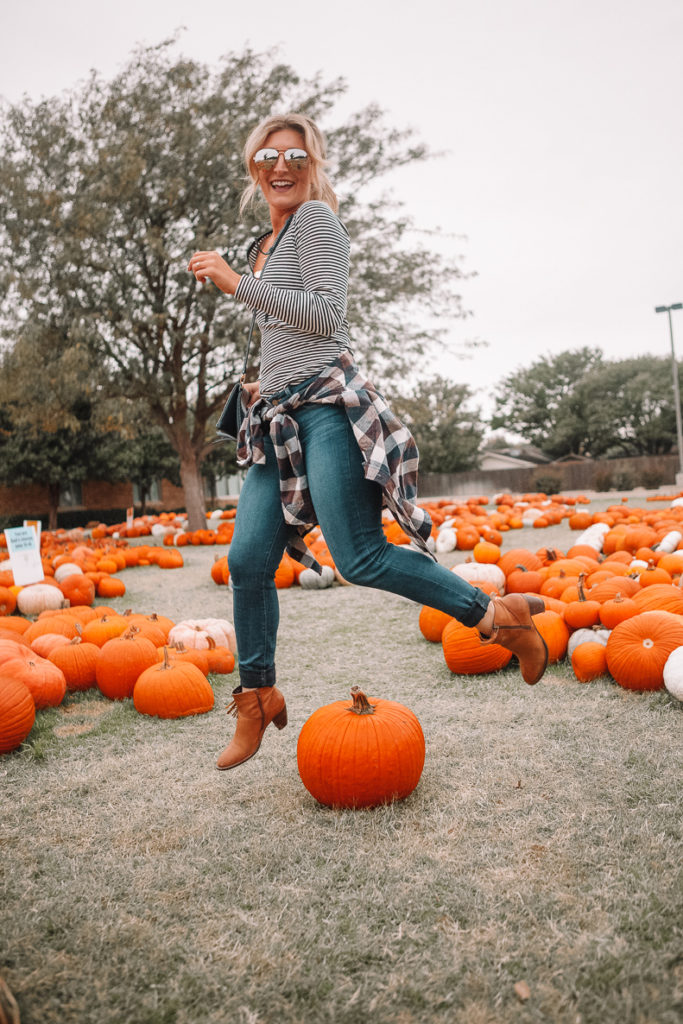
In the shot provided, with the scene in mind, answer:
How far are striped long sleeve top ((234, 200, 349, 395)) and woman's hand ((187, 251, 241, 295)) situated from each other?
1.2 inches

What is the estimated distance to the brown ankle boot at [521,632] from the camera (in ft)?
7.57

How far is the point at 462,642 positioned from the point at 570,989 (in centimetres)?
239

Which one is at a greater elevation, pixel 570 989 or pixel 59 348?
pixel 59 348

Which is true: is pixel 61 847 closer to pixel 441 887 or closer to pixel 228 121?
pixel 441 887

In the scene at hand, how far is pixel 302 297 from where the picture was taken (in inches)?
84.0

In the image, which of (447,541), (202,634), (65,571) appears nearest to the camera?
(202,634)

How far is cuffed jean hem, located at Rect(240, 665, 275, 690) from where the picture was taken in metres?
2.34

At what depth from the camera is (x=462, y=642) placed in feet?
12.6

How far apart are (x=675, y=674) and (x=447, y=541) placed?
5.66m

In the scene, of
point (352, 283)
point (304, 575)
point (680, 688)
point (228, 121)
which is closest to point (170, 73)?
point (228, 121)

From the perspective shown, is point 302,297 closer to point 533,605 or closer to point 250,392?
point 250,392

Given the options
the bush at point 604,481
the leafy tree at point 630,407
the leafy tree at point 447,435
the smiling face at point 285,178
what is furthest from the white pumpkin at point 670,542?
the leafy tree at point 630,407

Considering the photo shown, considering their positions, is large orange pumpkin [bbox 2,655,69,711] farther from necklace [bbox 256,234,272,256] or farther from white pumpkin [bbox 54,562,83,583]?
white pumpkin [bbox 54,562,83,583]

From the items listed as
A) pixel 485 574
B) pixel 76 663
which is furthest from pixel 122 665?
pixel 485 574
